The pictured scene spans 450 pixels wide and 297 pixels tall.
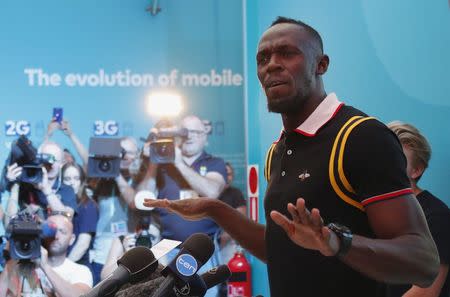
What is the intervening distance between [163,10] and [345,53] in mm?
2026

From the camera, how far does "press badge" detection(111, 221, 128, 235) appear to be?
14.7 feet

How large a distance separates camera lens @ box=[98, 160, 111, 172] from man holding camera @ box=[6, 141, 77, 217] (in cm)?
27

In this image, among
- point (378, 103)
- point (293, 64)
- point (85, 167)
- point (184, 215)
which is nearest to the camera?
point (293, 64)

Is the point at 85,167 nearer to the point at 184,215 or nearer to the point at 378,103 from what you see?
the point at 378,103

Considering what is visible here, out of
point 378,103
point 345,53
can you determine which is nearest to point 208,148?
point 345,53

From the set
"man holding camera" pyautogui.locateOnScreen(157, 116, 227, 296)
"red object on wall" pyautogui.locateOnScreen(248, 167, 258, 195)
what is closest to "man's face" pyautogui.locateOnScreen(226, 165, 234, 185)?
"man holding camera" pyautogui.locateOnScreen(157, 116, 227, 296)

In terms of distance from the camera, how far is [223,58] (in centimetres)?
477

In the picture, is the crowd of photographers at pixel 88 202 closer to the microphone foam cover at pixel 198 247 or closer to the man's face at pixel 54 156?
the man's face at pixel 54 156

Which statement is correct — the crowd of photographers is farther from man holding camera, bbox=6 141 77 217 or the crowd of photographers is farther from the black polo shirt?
the black polo shirt

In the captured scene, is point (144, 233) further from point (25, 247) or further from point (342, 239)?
point (342, 239)

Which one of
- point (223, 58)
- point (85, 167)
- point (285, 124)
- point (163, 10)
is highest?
point (163, 10)

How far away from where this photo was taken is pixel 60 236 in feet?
14.4

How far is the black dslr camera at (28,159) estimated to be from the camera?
4371 mm

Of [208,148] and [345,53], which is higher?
[345,53]
